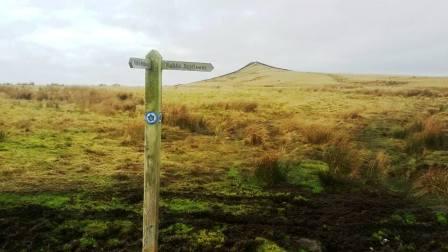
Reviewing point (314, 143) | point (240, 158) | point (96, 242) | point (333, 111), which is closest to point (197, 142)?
point (240, 158)

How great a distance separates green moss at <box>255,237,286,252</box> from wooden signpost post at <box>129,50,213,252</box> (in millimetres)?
1506

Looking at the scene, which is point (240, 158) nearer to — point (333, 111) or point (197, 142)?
point (197, 142)

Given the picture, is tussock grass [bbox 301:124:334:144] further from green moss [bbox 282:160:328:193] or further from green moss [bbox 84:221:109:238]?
green moss [bbox 84:221:109:238]

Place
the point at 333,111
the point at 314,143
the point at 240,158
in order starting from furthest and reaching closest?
the point at 333,111 → the point at 314,143 → the point at 240,158

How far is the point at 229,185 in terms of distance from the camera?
9398 mm

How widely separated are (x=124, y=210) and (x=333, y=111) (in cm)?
1399

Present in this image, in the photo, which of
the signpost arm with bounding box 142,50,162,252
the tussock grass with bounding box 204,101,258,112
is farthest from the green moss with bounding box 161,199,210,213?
the tussock grass with bounding box 204,101,258,112

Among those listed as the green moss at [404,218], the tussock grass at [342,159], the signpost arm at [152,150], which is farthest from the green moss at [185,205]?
the tussock grass at [342,159]

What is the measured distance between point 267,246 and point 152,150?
215cm

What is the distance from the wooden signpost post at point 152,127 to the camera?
216 inches

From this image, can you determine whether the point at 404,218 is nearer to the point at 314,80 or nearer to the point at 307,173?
the point at 307,173

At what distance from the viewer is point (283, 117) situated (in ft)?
59.5

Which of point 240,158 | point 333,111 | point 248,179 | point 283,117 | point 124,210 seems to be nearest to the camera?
point 124,210

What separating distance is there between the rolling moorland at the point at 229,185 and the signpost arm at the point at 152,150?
2.75 feet
